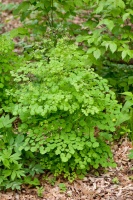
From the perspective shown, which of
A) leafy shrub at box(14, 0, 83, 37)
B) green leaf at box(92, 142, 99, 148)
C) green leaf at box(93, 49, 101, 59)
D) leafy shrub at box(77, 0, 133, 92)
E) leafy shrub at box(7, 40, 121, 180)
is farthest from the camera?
leafy shrub at box(14, 0, 83, 37)

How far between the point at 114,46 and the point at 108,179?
1439mm

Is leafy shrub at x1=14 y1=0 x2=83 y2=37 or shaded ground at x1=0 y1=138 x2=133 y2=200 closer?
shaded ground at x1=0 y1=138 x2=133 y2=200

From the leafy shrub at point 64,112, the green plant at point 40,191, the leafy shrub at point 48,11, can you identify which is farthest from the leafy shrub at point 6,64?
the green plant at point 40,191

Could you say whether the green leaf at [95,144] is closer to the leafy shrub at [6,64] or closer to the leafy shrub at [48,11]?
the leafy shrub at [6,64]

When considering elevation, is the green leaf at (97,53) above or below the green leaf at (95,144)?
above

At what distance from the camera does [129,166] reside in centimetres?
437

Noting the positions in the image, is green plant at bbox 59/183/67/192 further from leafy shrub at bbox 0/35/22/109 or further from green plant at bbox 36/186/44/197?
leafy shrub at bbox 0/35/22/109

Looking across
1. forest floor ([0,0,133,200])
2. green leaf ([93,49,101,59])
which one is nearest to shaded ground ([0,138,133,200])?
forest floor ([0,0,133,200])

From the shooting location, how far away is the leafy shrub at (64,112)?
3770mm

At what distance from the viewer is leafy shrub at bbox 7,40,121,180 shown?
3770 mm

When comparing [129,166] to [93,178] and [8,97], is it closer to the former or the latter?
[93,178]

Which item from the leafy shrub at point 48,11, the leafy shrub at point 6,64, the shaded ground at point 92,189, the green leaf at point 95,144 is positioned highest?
the leafy shrub at point 48,11

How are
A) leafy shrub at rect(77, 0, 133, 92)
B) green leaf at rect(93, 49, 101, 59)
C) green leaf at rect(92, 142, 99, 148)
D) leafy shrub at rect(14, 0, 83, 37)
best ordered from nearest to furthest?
green leaf at rect(92, 142, 99, 148) → leafy shrub at rect(77, 0, 133, 92) → green leaf at rect(93, 49, 101, 59) → leafy shrub at rect(14, 0, 83, 37)

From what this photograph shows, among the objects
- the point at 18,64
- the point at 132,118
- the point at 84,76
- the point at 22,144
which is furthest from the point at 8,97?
the point at 132,118
